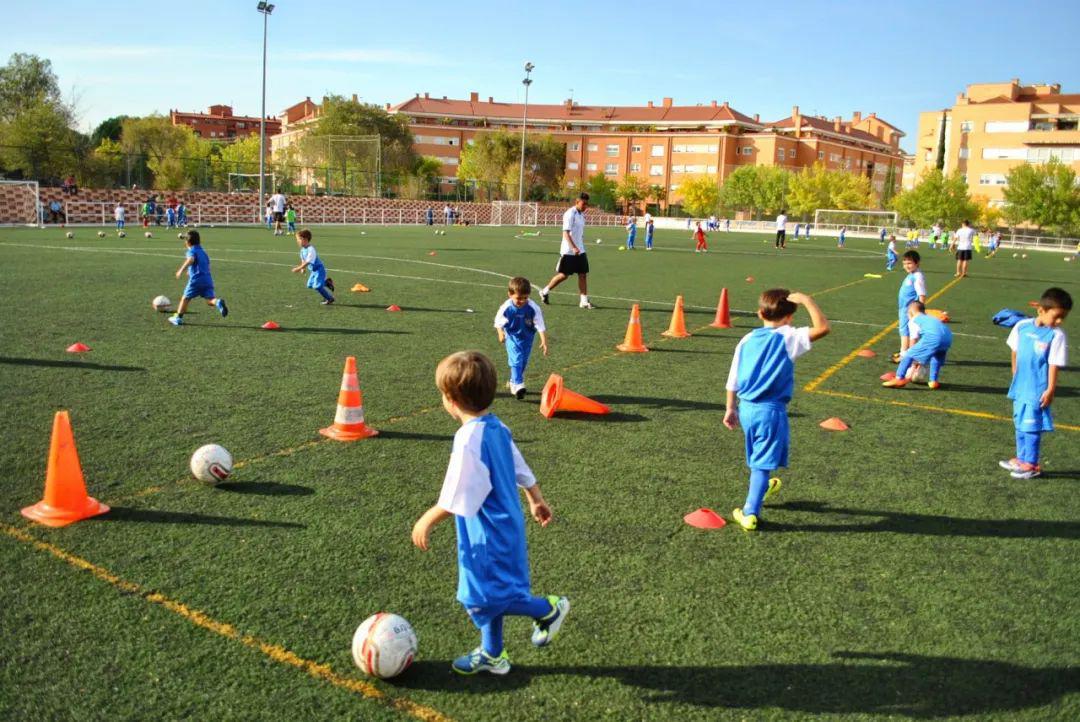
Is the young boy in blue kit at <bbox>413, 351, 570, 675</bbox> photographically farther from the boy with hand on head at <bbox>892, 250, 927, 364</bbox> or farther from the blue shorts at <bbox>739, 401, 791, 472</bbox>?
the boy with hand on head at <bbox>892, 250, 927, 364</bbox>

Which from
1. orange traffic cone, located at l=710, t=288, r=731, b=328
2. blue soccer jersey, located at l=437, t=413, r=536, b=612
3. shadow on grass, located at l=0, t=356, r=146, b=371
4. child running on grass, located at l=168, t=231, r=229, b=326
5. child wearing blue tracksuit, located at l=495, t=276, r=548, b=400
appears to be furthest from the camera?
orange traffic cone, located at l=710, t=288, r=731, b=328

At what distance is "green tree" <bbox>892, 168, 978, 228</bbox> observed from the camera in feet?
250

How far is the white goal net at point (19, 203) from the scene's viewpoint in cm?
3547

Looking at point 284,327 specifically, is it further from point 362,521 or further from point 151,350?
point 362,521

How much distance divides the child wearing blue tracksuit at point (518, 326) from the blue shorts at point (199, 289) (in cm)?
597

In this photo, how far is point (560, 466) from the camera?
604cm

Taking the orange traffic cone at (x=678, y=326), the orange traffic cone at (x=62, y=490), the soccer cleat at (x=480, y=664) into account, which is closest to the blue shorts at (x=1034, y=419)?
the soccer cleat at (x=480, y=664)

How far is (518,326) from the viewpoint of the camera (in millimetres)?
7742

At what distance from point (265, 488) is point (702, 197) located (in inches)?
3886

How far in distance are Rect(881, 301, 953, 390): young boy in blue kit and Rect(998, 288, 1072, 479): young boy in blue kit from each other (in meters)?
2.87

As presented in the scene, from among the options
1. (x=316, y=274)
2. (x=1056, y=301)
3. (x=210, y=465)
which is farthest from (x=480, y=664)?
(x=316, y=274)

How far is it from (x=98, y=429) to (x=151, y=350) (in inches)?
137

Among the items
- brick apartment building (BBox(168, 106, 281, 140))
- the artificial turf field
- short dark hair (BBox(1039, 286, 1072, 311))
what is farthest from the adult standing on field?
brick apartment building (BBox(168, 106, 281, 140))

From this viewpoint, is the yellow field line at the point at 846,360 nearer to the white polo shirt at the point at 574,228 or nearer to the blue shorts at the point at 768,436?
the blue shorts at the point at 768,436
